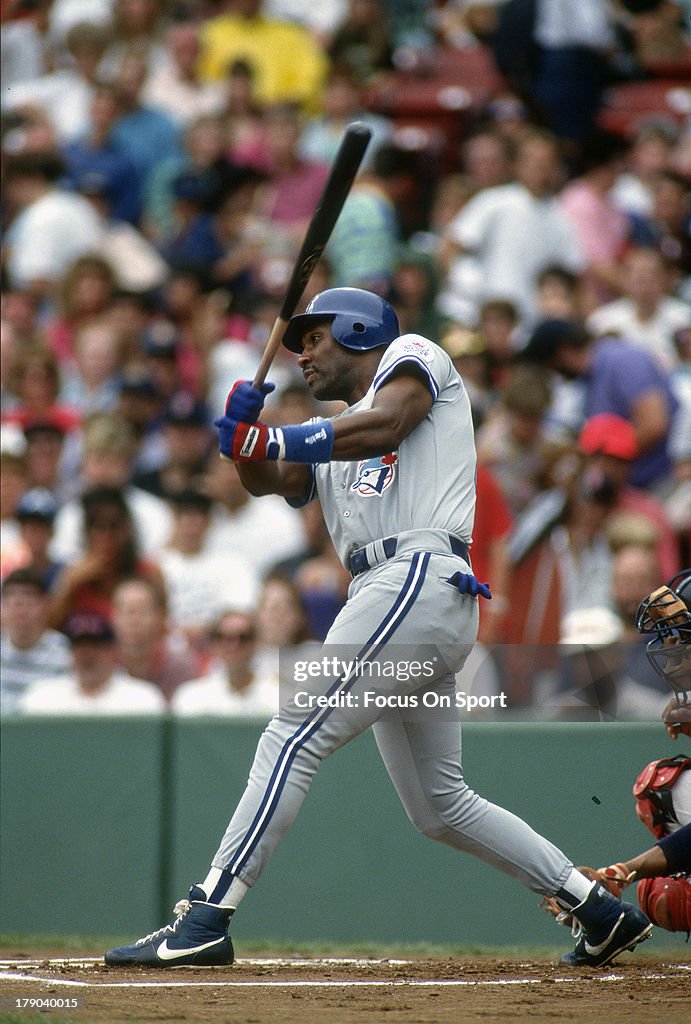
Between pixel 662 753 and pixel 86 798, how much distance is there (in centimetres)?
220

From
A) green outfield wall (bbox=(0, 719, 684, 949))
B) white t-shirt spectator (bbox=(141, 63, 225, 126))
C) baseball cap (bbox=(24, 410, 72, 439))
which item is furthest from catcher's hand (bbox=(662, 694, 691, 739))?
white t-shirt spectator (bbox=(141, 63, 225, 126))

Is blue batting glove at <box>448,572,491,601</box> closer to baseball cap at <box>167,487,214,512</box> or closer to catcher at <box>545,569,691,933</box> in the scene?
catcher at <box>545,569,691,933</box>

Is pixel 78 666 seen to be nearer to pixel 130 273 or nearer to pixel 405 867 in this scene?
pixel 405 867

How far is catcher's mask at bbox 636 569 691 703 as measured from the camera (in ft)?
15.2

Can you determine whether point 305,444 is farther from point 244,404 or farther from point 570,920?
point 570,920

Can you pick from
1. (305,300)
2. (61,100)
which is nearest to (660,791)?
(305,300)

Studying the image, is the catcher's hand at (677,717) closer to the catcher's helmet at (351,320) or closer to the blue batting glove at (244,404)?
the catcher's helmet at (351,320)

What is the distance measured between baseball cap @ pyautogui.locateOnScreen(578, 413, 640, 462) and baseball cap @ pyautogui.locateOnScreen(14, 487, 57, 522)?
2.58m

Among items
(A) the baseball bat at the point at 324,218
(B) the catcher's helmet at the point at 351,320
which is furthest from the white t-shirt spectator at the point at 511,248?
(A) the baseball bat at the point at 324,218

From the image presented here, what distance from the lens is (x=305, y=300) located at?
9578mm

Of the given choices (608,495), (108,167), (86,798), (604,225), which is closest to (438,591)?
(86,798)

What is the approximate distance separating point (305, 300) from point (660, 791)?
5279 mm

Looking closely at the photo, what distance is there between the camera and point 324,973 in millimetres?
4863

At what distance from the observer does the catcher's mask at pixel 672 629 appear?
15.2 feet
